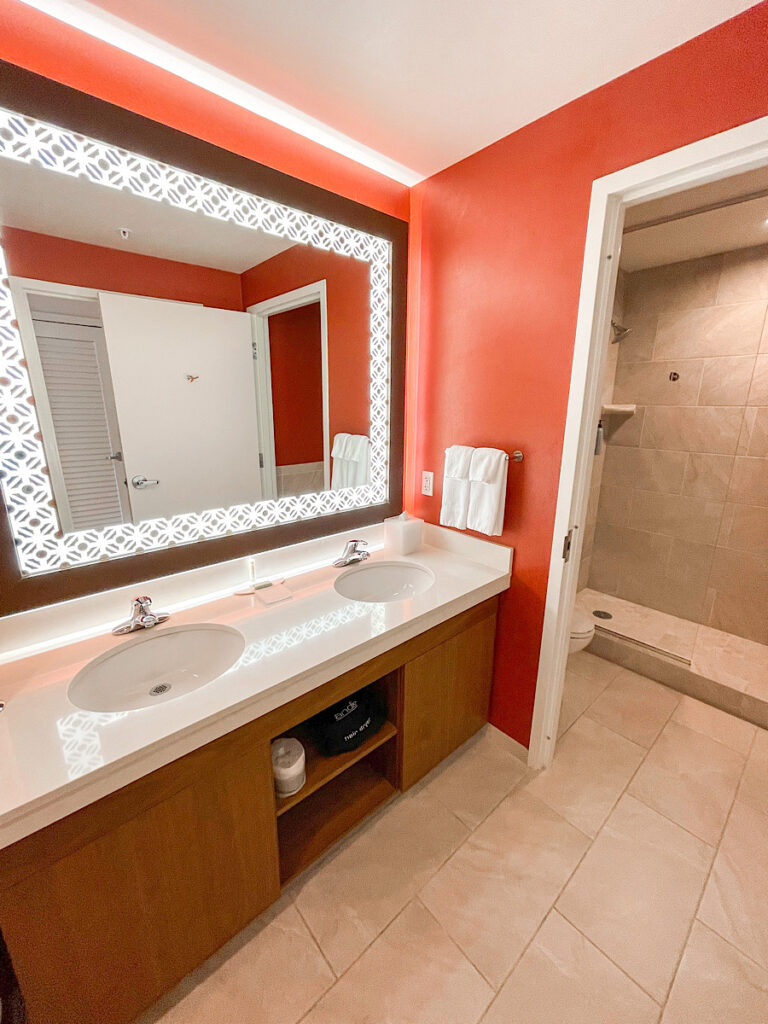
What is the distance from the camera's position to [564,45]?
99 cm

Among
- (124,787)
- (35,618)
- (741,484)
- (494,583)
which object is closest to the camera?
(124,787)

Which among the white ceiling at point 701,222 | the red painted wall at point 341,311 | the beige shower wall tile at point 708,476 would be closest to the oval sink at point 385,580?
the red painted wall at point 341,311

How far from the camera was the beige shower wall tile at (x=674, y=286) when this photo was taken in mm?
2184

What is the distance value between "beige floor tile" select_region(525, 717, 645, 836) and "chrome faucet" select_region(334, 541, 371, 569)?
3.59ft

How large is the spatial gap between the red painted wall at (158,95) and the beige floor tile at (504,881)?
90.6 inches

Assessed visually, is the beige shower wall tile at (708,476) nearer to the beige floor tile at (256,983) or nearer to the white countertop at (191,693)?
the white countertop at (191,693)

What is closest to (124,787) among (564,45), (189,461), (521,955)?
(189,461)

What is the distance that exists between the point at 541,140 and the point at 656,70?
309 millimetres

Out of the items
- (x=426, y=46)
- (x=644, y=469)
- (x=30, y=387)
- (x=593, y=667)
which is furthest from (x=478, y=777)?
(x=426, y=46)

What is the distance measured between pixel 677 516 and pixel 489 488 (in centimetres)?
171

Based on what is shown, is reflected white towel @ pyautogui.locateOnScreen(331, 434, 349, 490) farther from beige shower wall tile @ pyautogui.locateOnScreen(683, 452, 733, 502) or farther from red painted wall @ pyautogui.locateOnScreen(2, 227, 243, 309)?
beige shower wall tile @ pyautogui.locateOnScreen(683, 452, 733, 502)

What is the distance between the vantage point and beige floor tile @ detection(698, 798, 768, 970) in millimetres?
1121

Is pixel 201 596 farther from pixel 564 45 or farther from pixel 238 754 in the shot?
pixel 564 45

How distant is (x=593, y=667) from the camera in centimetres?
226
